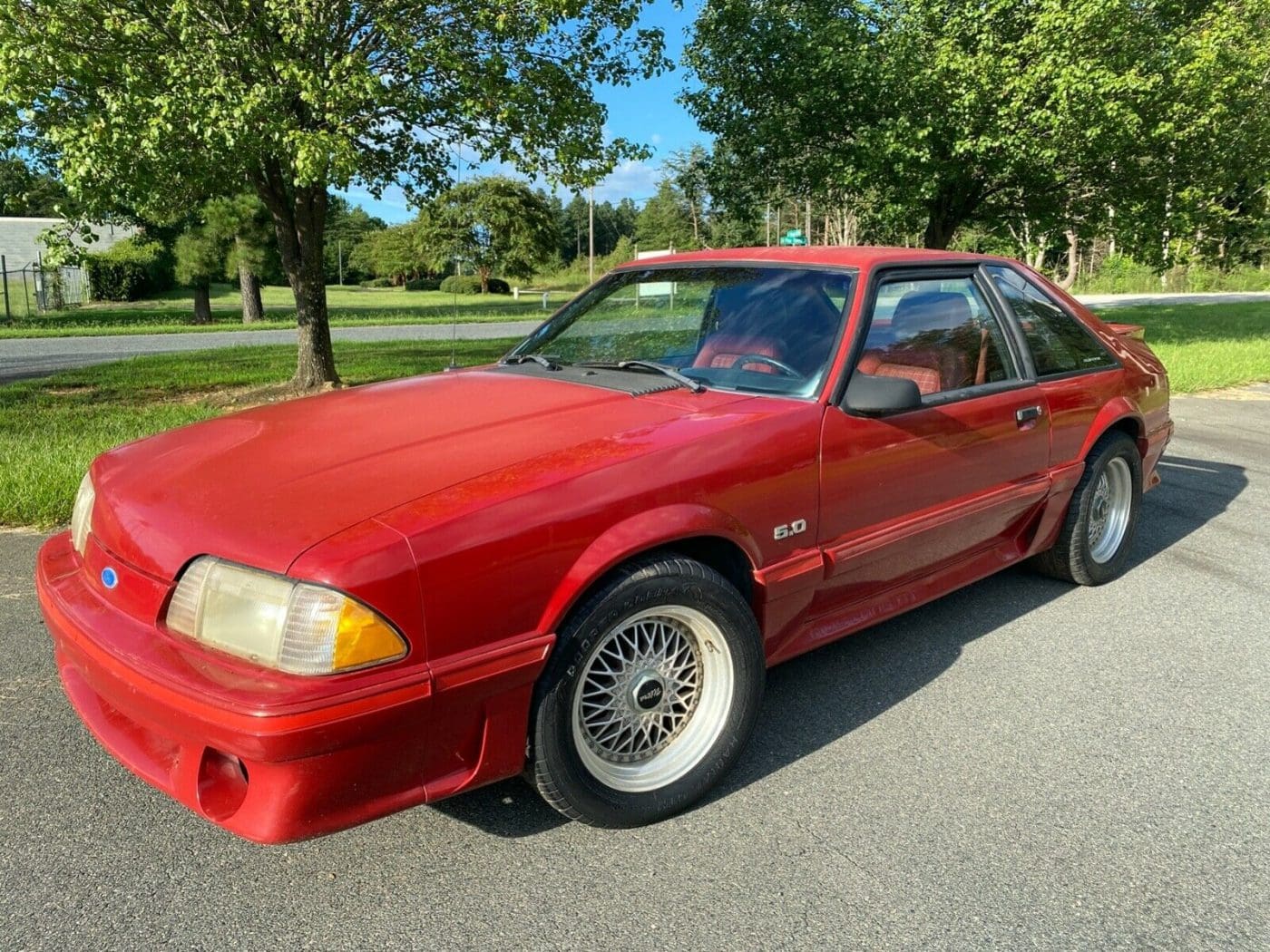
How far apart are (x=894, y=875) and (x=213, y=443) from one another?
90.2 inches

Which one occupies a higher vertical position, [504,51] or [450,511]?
[504,51]

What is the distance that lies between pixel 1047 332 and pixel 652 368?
1.91 meters

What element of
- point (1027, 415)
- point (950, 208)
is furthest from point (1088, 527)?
point (950, 208)

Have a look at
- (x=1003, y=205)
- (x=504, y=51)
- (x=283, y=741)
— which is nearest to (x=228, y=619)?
(x=283, y=741)

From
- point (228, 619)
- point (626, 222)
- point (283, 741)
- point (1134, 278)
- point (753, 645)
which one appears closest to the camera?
point (283, 741)

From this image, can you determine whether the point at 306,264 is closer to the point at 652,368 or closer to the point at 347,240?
the point at 652,368

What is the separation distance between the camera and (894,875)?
232cm

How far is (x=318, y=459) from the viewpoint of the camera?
2555 mm

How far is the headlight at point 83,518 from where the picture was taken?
2658 millimetres

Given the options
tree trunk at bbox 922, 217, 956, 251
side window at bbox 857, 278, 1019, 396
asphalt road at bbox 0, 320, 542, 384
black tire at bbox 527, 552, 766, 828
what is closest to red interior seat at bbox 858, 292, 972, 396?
side window at bbox 857, 278, 1019, 396

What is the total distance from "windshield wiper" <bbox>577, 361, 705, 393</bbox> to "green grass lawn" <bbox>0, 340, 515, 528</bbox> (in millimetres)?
3592

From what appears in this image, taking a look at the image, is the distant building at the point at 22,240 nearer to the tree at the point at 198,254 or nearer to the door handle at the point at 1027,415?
the tree at the point at 198,254

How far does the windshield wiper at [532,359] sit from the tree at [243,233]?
20332mm

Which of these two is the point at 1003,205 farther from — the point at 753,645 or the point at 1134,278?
the point at 1134,278
